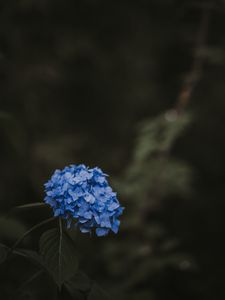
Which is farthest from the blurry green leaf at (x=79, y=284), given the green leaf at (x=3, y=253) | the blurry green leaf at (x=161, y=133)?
the blurry green leaf at (x=161, y=133)

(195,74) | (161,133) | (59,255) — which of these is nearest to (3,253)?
(59,255)

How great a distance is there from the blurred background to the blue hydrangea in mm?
1803

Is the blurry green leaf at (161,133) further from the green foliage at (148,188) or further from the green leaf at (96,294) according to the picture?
the green leaf at (96,294)

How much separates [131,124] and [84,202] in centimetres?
447

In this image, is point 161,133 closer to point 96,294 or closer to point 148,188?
point 148,188

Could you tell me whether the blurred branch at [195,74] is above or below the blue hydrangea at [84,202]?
above

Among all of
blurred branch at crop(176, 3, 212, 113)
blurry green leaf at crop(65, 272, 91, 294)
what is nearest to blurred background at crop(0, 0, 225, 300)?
blurred branch at crop(176, 3, 212, 113)

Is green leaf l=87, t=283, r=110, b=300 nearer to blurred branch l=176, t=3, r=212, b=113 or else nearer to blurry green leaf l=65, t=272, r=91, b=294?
blurry green leaf l=65, t=272, r=91, b=294

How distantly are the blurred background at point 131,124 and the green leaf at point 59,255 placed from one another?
179cm

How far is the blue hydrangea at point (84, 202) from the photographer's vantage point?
2031 mm

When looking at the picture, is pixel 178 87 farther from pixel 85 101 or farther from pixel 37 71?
pixel 37 71

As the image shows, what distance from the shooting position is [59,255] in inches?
78.5

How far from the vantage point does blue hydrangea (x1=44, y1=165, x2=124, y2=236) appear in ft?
6.66

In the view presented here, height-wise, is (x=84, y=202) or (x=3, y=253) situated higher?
(x=84, y=202)
